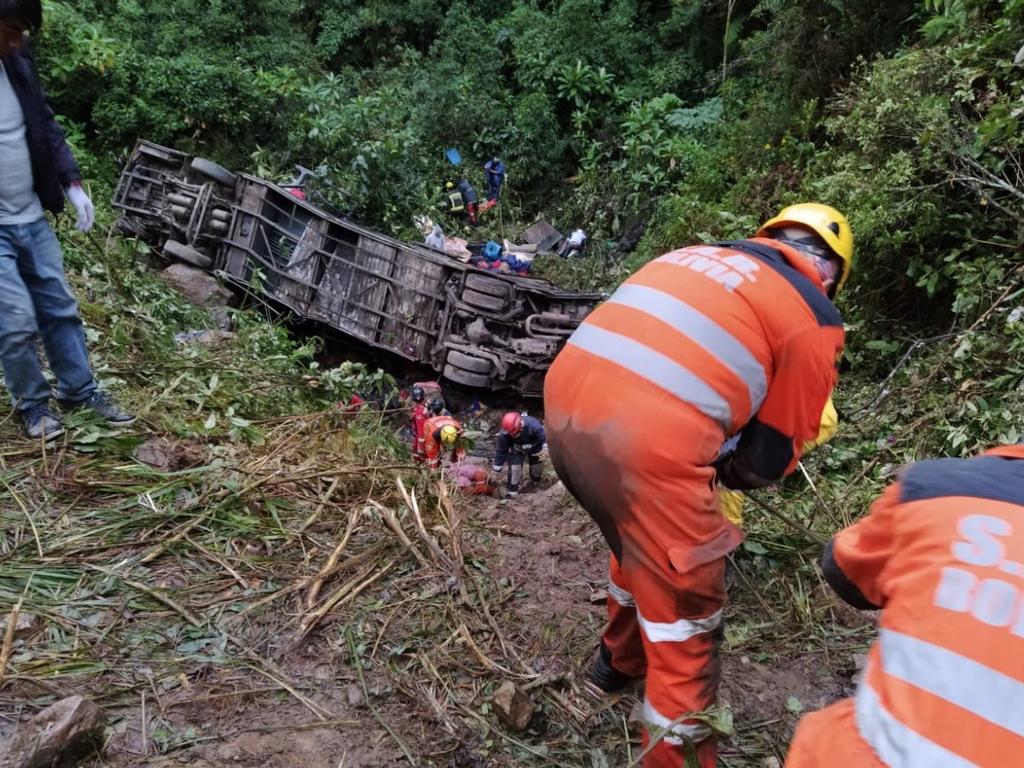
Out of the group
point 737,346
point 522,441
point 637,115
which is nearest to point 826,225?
point 737,346

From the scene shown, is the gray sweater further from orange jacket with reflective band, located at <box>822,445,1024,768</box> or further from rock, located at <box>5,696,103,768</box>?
orange jacket with reflective band, located at <box>822,445,1024,768</box>

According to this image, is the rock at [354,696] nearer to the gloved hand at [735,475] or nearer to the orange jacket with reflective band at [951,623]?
the gloved hand at [735,475]

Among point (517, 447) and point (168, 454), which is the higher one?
point (168, 454)

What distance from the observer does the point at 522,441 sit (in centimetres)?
584

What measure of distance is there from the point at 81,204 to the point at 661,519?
115 inches

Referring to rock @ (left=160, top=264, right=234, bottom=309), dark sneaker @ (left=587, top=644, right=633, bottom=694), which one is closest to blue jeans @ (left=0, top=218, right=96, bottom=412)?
dark sneaker @ (left=587, top=644, right=633, bottom=694)

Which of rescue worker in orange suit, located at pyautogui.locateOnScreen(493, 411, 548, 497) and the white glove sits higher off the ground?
the white glove

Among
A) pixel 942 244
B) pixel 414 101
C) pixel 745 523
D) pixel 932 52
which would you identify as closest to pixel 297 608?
pixel 745 523

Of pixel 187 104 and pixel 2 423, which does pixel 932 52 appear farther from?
pixel 187 104

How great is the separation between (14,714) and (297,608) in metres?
0.84

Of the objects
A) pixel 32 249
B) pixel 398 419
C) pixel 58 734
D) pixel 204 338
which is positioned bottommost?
pixel 398 419

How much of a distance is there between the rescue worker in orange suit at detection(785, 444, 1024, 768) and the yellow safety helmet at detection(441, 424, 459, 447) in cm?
438

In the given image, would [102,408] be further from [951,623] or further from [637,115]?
[637,115]

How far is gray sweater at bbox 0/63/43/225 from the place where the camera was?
274 centimetres
